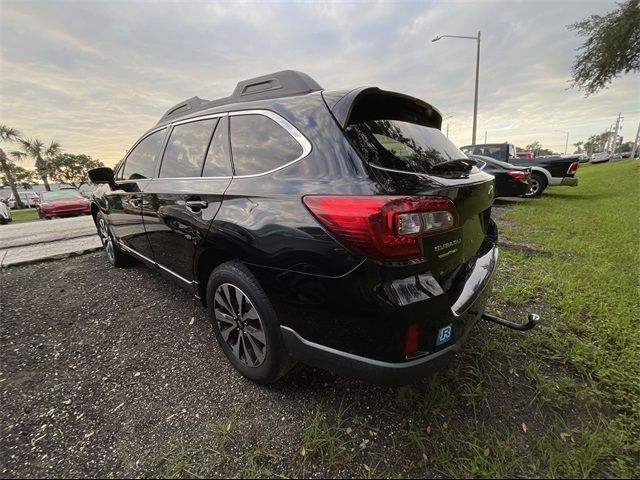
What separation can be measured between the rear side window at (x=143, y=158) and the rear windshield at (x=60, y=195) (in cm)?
1283

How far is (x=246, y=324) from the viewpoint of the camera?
1.88m

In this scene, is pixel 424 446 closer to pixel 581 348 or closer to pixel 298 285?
pixel 298 285

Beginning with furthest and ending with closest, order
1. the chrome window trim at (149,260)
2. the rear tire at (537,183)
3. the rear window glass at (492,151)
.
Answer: the rear window glass at (492,151), the rear tire at (537,183), the chrome window trim at (149,260)

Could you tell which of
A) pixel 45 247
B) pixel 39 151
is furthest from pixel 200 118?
pixel 39 151

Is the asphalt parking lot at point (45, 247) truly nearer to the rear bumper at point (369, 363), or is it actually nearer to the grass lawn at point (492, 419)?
Answer: the grass lawn at point (492, 419)

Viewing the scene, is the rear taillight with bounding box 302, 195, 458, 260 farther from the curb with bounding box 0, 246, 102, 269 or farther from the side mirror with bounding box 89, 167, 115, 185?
the curb with bounding box 0, 246, 102, 269

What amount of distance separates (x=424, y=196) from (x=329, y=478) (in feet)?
4.40

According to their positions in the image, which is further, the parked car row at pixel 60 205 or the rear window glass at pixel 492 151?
the parked car row at pixel 60 205

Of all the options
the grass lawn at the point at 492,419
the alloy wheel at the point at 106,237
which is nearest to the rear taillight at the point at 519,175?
the grass lawn at the point at 492,419

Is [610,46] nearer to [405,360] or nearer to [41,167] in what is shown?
[405,360]

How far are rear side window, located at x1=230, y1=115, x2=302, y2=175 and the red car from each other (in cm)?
1405

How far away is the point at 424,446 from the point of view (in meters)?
1.50

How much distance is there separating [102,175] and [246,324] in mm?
2770

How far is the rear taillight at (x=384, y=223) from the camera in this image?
1.28 metres
